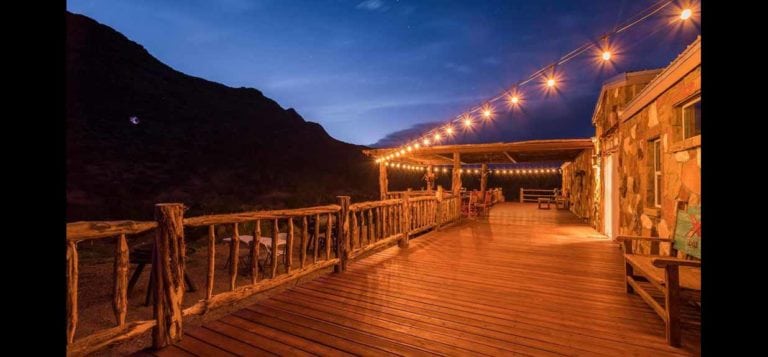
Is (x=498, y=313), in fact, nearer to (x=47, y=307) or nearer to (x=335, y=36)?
(x=47, y=307)

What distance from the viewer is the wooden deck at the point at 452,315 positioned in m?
2.72

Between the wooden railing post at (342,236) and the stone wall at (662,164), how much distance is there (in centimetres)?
426

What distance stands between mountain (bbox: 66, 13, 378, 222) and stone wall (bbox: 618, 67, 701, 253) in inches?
890

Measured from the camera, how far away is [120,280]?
263 cm

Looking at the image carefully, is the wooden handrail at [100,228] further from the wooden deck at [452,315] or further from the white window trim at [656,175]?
the white window trim at [656,175]

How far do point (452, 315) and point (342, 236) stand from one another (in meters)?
2.24

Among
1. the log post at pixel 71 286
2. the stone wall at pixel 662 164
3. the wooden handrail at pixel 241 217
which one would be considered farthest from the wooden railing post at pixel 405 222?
the log post at pixel 71 286

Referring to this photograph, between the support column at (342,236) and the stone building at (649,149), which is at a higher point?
the stone building at (649,149)

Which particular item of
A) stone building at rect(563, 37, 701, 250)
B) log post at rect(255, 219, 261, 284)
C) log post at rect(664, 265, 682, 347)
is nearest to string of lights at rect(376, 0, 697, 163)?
stone building at rect(563, 37, 701, 250)

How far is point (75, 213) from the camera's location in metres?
20.5

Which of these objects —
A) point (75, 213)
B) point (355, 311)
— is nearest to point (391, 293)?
point (355, 311)

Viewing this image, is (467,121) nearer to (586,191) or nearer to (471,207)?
(471,207)
